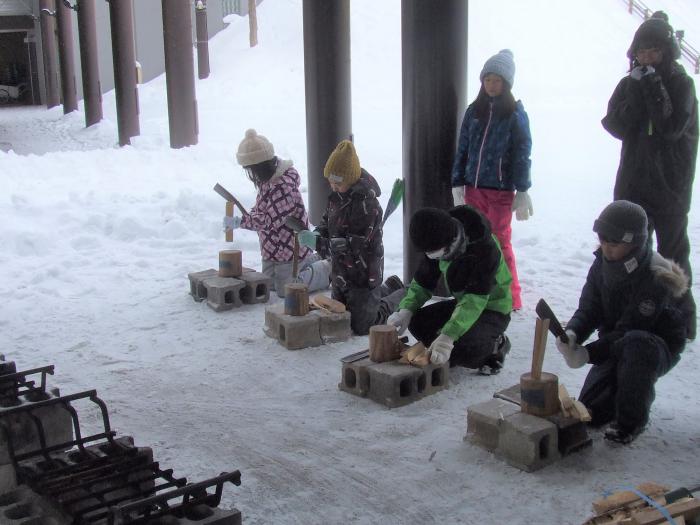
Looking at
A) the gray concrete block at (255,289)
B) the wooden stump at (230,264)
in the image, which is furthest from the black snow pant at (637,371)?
the wooden stump at (230,264)

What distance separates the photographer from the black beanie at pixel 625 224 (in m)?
3.29

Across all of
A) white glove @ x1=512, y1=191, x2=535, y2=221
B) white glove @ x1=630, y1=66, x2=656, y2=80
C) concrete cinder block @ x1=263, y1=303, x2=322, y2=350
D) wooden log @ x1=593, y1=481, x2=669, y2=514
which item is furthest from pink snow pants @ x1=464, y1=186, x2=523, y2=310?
wooden log @ x1=593, y1=481, x2=669, y2=514

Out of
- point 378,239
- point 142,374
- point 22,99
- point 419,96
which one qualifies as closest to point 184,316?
point 142,374

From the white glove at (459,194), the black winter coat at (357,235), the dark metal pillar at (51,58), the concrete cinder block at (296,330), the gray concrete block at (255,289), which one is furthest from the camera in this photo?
the dark metal pillar at (51,58)

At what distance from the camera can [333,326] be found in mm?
4941

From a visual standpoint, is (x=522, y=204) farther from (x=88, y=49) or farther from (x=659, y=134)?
(x=88, y=49)

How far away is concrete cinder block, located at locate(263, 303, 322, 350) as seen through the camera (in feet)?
15.7

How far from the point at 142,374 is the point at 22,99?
30.0 meters

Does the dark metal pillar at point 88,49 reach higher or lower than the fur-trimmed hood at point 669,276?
higher

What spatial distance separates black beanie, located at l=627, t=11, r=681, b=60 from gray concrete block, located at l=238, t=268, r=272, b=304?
2.95 metres

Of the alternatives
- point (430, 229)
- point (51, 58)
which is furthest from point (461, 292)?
point (51, 58)

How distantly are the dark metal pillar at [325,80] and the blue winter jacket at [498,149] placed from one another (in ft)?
6.89

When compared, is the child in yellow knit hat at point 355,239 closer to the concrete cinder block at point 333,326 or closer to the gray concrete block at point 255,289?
the concrete cinder block at point 333,326

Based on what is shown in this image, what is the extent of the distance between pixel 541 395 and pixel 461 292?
991 millimetres
